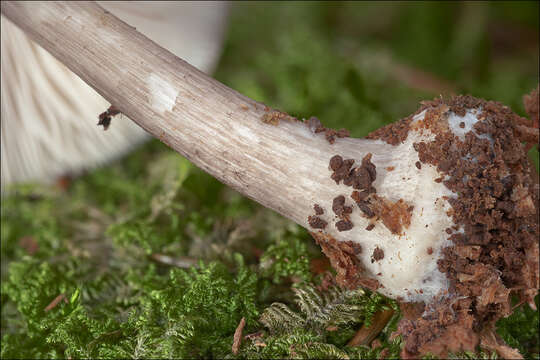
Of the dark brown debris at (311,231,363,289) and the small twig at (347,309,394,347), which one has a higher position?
the dark brown debris at (311,231,363,289)

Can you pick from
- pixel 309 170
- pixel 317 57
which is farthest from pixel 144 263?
pixel 317 57

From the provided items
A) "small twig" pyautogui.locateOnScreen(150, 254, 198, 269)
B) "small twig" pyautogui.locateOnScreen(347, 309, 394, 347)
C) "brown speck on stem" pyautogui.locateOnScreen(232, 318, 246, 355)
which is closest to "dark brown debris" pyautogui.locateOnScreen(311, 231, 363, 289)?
"small twig" pyautogui.locateOnScreen(347, 309, 394, 347)

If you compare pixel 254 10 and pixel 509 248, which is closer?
pixel 509 248

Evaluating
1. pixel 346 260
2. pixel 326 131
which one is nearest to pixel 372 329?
pixel 346 260

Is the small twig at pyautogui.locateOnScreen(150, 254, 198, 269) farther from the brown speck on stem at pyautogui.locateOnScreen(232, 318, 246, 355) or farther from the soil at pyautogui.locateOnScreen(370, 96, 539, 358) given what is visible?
the soil at pyautogui.locateOnScreen(370, 96, 539, 358)

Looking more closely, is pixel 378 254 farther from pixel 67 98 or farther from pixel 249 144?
pixel 67 98

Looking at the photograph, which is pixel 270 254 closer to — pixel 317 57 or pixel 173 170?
pixel 173 170
